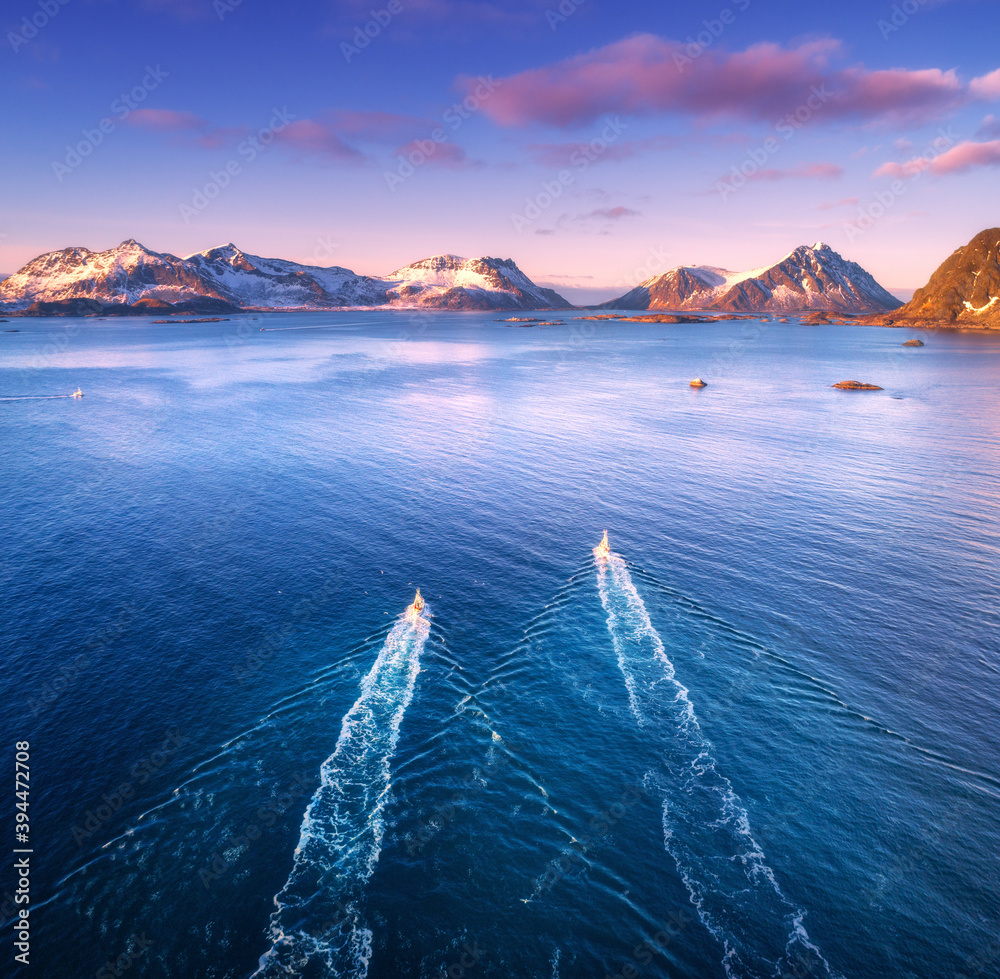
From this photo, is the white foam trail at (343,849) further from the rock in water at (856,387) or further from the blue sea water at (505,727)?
the rock in water at (856,387)

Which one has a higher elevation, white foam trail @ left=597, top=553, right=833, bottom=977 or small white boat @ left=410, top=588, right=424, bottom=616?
small white boat @ left=410, top=588, right=424, bottom=616

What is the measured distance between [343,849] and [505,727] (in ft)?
46.3

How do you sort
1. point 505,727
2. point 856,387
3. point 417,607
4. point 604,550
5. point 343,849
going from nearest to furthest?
point 343,849, point 505,727, point 417,607, point 604,550, point 856,387

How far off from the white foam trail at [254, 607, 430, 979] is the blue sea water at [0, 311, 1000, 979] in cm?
19

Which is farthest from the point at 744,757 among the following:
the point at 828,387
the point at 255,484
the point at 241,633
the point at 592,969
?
the point at 828,387

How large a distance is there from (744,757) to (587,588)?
949 inches

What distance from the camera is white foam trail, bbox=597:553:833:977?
28641 mm

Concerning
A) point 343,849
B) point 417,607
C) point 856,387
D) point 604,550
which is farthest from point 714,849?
point 856,387

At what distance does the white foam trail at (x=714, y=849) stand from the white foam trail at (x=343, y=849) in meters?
A: 18.8

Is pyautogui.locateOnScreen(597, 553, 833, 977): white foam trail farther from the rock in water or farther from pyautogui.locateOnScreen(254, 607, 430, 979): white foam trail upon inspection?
the rock in water

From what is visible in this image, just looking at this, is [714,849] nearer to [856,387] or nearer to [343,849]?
[343,849]

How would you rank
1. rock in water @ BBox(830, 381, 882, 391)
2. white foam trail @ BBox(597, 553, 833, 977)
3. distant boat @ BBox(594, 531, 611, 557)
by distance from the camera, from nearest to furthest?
white foam trail @ BBox(597, 553, 833, 977), distant boat @ BBox(594, 531, 611, 557), rock in water @ BBox(830, 381, 882, 391)

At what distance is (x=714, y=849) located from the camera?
110 ft

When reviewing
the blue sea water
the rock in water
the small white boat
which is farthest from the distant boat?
the rock in water
